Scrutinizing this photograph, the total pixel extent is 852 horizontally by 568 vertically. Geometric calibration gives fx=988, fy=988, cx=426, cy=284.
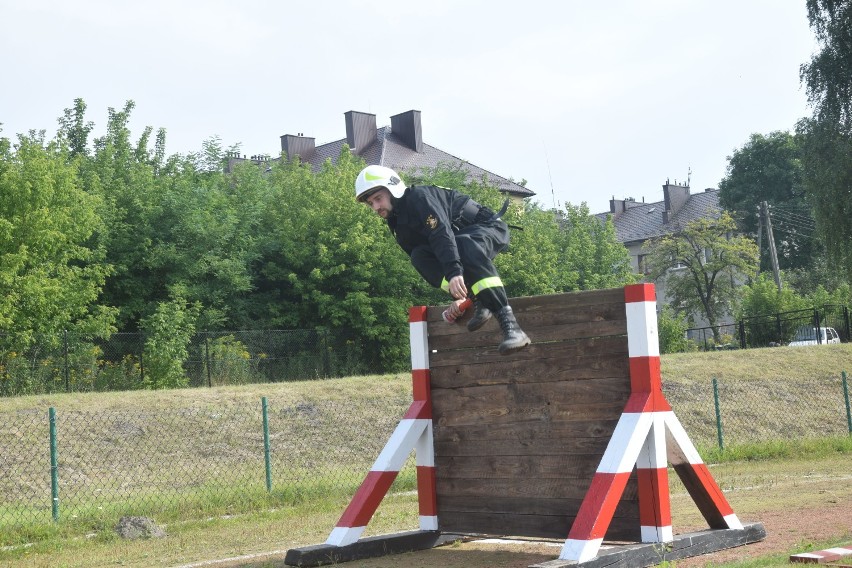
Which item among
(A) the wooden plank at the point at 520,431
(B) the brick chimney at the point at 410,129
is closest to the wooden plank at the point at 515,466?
(A) the wooden plank at the point at 520,431

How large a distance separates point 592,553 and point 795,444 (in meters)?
12.6

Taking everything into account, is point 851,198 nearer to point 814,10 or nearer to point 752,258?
point 814,10

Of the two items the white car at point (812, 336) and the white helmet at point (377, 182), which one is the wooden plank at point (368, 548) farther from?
the white car at point (812, 336)

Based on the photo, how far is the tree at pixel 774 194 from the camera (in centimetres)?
7488

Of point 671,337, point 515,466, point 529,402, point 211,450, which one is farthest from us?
point 671,337

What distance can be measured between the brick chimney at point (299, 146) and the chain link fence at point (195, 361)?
31231mm

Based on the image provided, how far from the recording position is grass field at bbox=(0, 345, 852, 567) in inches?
400

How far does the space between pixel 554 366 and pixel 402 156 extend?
163 ft

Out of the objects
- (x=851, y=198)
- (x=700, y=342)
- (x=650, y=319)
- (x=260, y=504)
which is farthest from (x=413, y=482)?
(x=700, y=342)

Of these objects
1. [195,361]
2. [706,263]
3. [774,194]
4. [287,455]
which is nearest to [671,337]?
[706,263]

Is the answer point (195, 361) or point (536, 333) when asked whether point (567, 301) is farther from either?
point (195, 361)

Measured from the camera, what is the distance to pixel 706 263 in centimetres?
5634

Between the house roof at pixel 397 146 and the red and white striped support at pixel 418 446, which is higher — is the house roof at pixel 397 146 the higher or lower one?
the higher one

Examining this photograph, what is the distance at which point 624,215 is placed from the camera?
290ft
